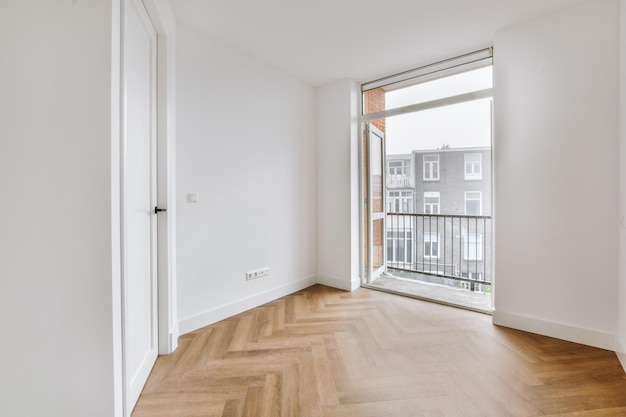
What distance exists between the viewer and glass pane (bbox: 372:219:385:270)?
392cm

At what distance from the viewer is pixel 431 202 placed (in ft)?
15.0

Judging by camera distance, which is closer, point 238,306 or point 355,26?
point 355,26

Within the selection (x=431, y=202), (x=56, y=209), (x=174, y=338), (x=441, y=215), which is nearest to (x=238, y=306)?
(x=174, y=338)

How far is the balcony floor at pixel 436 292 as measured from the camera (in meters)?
2.98

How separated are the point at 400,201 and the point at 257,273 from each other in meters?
2.86

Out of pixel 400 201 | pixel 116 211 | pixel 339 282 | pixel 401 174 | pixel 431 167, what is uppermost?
pixel 431 167

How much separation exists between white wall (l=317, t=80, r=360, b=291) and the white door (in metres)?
2.17

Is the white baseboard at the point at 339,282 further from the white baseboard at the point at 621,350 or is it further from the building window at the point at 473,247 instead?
the white baseboard at the point at 621,350

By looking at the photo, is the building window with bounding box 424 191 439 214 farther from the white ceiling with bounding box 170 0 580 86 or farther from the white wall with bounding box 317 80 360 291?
the white ceiling with bounding box 170 0 580 86

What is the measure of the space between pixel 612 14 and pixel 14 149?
12.0 feet

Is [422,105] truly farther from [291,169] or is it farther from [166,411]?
[166,411]

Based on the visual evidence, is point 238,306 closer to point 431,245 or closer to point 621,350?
point 621,350

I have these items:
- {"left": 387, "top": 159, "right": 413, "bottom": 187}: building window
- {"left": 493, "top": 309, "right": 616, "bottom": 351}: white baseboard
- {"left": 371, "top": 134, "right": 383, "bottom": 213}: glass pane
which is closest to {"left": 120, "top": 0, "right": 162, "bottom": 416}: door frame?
{"left": 371, "top": 134, "right": 383, "bottom": 213}: glass pane

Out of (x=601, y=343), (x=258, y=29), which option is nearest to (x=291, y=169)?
(x=258, y=29)
